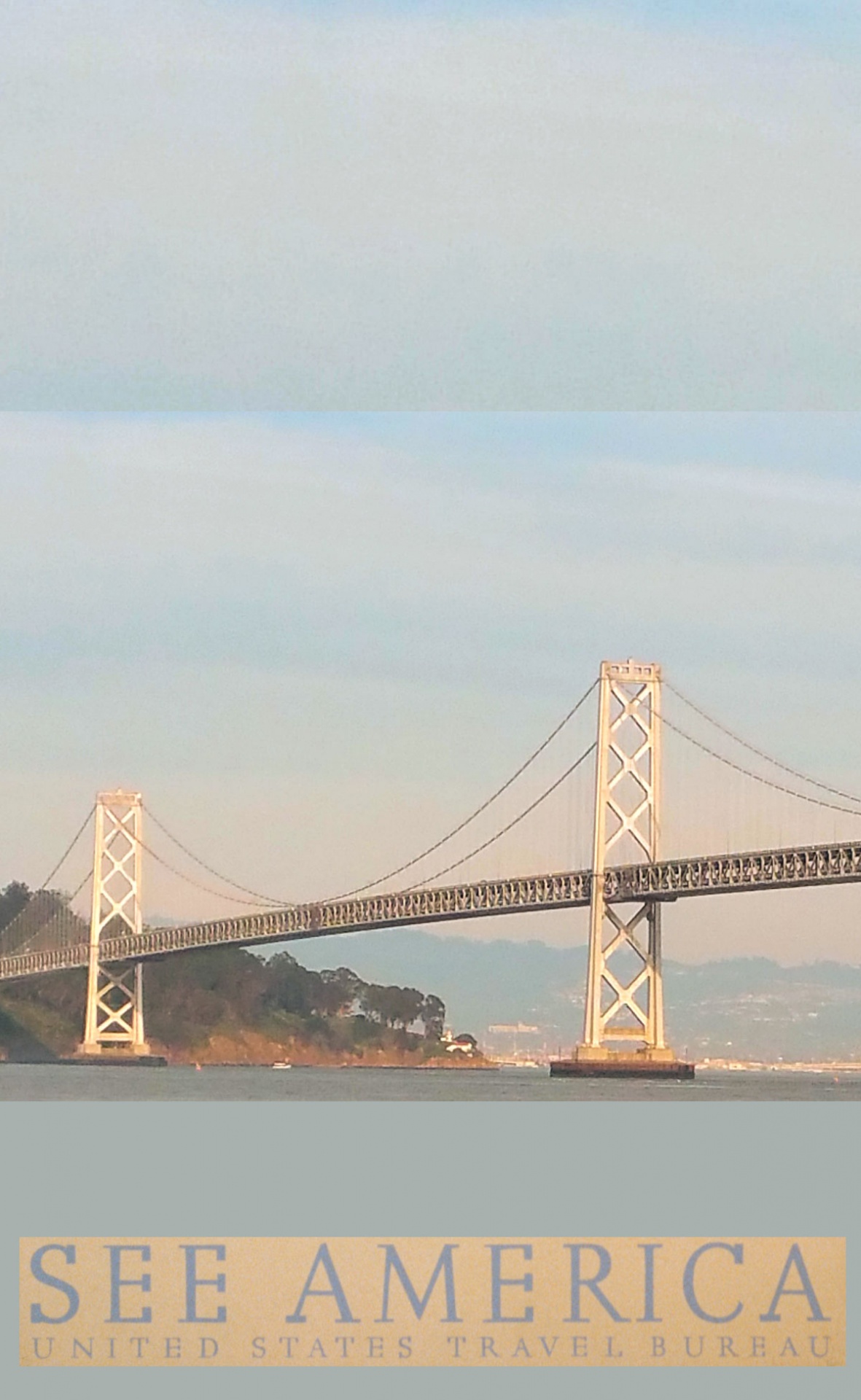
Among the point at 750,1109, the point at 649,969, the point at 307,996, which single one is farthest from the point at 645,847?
the point at 750,1109

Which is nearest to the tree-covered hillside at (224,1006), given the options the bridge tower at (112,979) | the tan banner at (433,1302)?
the bridge tower at (112,979)

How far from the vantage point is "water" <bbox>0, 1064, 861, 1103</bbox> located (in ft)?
38.5

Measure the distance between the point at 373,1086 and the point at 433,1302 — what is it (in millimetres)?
7890

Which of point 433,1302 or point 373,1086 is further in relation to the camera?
point 373,1086

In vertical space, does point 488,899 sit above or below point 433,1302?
above

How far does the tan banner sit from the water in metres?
4.92

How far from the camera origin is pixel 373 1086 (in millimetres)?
13320

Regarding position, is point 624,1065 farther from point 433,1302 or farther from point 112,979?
point 433,1302

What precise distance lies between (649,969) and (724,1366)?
854cm

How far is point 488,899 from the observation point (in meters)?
13.9

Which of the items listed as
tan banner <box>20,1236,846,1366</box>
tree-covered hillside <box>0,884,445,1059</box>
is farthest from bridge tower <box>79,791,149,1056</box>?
tan banner <box>20,1236,846,1366</box>

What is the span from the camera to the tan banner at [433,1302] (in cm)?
539

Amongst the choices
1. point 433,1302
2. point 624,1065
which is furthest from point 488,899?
point 433,1302

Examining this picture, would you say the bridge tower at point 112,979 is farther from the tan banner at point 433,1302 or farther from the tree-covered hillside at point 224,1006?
the tan banner at point 433,1302
